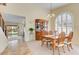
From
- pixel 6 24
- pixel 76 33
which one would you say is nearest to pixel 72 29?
pixel 76 33

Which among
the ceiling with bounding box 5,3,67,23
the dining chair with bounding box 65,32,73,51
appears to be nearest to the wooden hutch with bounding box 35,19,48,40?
the ceiling with bounding box 5,3,67,23

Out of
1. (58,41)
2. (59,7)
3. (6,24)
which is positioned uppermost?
(59,7)

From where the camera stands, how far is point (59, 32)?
3127 millimetres

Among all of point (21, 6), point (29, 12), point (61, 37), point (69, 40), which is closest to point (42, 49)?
point (61, 37)

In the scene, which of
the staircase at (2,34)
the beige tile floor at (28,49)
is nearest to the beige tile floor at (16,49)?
the beige tile floor at (28,49)

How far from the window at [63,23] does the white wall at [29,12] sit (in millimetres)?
379

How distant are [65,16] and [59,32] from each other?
18.2 inches

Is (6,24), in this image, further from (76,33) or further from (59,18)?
(76,33)

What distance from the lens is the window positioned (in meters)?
3.11

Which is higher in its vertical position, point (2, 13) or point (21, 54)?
point (2, 13)

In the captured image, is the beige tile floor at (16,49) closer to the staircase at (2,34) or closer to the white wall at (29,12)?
the staircase at (2,34)

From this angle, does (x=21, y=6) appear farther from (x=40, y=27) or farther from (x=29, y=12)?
(x=40, y=27)

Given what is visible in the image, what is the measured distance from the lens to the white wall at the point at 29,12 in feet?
9.95

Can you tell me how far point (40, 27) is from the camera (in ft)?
10.8
